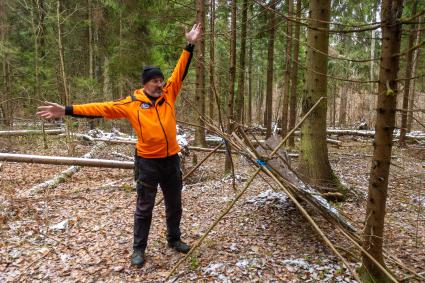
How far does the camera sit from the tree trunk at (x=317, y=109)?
19.7 ft

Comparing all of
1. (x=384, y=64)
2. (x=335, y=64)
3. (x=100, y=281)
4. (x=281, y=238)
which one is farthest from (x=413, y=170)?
(x=335, y=64)

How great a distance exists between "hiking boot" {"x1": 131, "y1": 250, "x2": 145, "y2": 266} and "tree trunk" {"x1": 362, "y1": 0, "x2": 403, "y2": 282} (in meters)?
2.74

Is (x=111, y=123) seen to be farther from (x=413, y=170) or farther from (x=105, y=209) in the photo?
(x=413, y=170)

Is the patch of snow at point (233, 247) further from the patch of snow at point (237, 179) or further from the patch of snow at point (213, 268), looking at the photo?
the patch of snow at point (237, 179)

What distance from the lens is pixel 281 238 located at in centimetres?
473

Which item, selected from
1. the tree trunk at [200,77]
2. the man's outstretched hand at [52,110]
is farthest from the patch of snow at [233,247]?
the tree trunk at [200,77]

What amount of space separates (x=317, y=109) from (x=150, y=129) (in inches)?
141

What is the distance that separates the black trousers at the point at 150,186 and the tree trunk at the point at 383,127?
2397 millimetres

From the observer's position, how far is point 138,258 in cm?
432

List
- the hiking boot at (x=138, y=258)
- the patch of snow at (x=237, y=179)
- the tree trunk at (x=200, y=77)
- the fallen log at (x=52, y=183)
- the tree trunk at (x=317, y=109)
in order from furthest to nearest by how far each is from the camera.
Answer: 1. the tree trunk at (x=200, y=77)
2. the patch of snow at (x=237, y=179)
3. the fallen log at (x=52, y=183)
4. the tree trunk at (x=317, y=109)
5. the hiking boot at (x=138, y=258)

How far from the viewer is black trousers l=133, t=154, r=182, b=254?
423 centimetres

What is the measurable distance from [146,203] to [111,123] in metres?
15.8

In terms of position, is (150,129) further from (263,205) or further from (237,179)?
(237,179)

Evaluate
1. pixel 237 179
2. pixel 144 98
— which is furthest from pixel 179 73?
pixel 237 179
